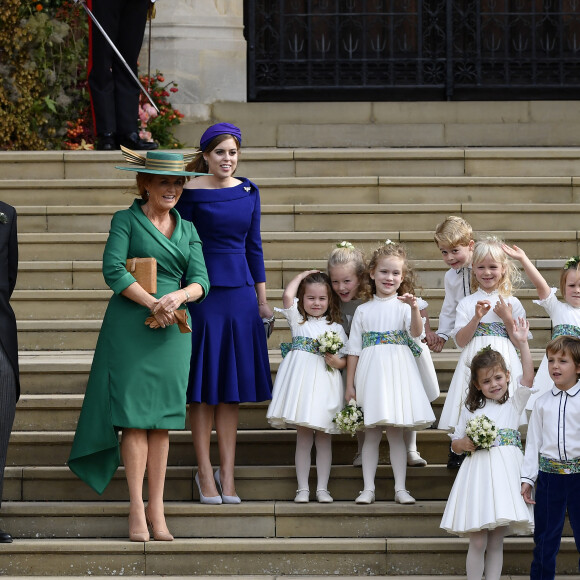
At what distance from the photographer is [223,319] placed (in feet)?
23.4

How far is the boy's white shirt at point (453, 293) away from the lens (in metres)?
7.36

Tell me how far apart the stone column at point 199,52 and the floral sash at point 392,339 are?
20.7 feet

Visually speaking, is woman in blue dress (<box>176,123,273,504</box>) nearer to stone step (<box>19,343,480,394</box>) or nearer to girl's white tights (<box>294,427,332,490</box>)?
girl's white tights (<box>294,427,332,490</box>)

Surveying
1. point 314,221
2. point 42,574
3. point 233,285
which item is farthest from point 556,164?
point 42,574

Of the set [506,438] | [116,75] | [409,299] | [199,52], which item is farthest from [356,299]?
[199,52]

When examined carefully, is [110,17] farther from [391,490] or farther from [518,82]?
[391,490]

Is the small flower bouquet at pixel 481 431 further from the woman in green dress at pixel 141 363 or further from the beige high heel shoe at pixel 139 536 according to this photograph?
the beige high heel shoe at pixel 139 536

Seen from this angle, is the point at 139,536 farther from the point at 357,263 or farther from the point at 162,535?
the point at 357,263

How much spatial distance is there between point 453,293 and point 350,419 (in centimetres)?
102

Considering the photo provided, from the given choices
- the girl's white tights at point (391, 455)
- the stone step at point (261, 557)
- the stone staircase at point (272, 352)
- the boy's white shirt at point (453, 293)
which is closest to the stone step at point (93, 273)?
the stone staircase at point (272, 352)

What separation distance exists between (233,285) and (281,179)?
3176mm

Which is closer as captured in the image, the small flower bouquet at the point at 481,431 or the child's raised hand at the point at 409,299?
the small flower bouquet at the point at 481,431

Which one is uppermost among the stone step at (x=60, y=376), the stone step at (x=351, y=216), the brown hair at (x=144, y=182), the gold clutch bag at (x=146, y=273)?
the brown hair at (x=144, y=182)

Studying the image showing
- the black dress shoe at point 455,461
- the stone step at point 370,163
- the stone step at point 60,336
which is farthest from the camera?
the stone step at point 370,163
